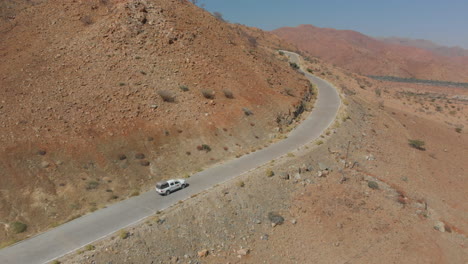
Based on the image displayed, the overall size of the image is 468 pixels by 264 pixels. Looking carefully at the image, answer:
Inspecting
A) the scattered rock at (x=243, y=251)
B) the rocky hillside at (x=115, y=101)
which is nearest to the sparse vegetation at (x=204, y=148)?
the rocky hillside at (x=115, y=101)

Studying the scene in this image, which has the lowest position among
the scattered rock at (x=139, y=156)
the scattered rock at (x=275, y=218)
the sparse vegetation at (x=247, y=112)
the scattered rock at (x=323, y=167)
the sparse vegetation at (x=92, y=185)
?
the scattered rock at (x=275, y=218)

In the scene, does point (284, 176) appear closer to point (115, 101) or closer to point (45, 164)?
point (115, 101)

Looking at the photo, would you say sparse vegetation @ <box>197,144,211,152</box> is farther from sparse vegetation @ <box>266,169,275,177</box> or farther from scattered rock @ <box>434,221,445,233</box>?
scattered rock @ <box>434,221,445,233</box>

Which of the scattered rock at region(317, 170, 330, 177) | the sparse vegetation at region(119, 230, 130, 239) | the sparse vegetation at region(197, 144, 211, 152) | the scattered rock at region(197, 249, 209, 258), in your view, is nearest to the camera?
the sparse vegetation at region(119, 230, 130, 239)

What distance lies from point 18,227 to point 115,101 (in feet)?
40.9

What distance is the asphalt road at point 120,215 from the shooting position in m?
15.3

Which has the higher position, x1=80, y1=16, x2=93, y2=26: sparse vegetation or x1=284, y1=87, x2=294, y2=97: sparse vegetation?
x1=80, y1=16, x2=93, y2=26: sparse vegetation

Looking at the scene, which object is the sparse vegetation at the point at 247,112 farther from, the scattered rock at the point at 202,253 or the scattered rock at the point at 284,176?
the scattered rock at the point at 202,253

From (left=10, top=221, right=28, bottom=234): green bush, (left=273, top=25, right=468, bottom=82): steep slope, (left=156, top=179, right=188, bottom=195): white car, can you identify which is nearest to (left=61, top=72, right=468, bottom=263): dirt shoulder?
(left=156, top=179, right=188, bottom=195): white car

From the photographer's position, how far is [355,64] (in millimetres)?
143500

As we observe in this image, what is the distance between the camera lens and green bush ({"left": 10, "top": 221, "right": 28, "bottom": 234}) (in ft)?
56.4

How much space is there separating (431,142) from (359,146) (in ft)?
48.2

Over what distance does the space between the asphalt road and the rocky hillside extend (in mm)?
1154

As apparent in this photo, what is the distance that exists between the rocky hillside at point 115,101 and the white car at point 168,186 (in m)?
1.97
